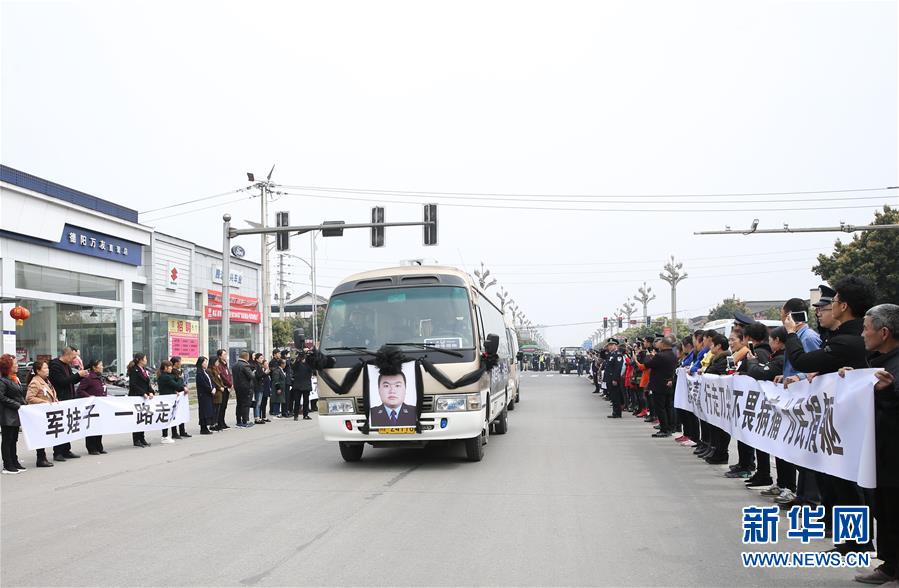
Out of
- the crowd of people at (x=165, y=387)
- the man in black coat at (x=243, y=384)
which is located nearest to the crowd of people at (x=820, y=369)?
the crowd of people at (x=165, y=387)

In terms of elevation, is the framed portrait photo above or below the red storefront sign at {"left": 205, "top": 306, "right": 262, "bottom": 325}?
below

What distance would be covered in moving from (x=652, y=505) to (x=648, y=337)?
11.6 meters

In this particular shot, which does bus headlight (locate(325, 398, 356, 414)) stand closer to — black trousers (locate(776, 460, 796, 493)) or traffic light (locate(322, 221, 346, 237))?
black trousers (locate(776, 460, 796, 493))

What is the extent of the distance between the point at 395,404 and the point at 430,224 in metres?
13.5

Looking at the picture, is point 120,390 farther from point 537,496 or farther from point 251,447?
point 537,496

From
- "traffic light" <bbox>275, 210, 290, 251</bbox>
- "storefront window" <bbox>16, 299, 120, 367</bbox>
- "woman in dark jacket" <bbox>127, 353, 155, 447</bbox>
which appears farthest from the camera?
"storefront window" <bbox>16, 299, 120, 367</bbox>

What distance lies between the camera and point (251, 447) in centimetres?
1474

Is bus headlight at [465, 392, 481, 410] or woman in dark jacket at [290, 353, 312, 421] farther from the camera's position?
woman in dark jacket at [290, 353, 312, 421]

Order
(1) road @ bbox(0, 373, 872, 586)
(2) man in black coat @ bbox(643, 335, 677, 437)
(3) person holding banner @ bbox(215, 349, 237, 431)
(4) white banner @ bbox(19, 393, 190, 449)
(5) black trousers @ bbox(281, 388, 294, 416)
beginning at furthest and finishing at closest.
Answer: (5) black trousers @ bbox(281, 388, 294, 416) → (3) person holding banner @ bbox(215, 349, 237, 431) → (2) man in black coat @ bbox(643, 335, 677, 437) → (4) white banner @ bbox(19, 393, 190, 449) → (1) road @ bbox(0, 373, 872, 586)

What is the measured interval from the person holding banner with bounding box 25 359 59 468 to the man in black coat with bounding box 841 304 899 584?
11.9 metres

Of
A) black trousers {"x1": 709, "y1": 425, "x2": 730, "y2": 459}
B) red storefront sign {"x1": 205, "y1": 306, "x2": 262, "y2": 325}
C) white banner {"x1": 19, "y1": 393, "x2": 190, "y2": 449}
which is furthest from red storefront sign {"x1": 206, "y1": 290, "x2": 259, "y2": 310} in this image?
black trousers {"x1": 709, "y1": 425, "x2": 730, "y2": 459}

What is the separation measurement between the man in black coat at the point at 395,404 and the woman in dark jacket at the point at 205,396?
7402mm

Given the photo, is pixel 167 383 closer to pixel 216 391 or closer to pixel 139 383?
pixel 139 383

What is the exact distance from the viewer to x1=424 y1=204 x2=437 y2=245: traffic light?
23875 mm
